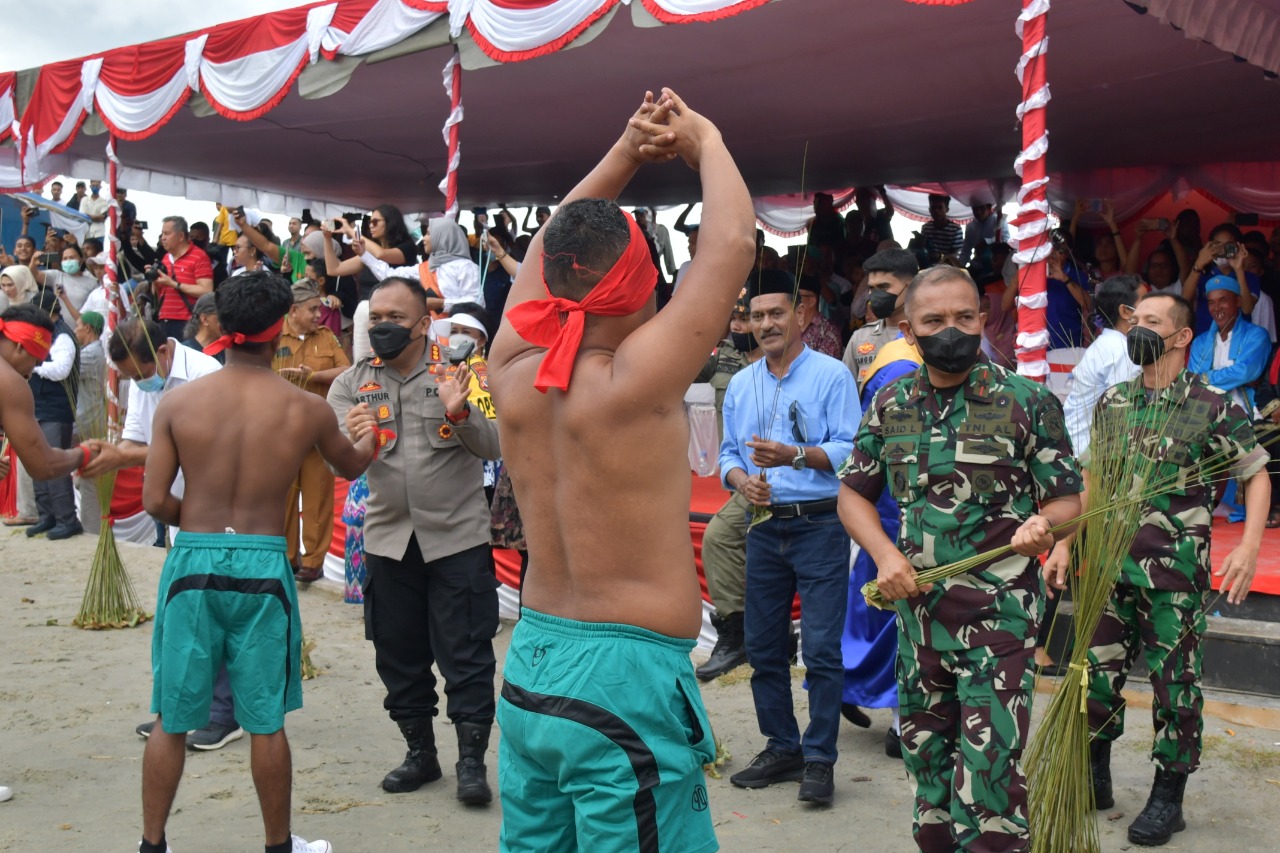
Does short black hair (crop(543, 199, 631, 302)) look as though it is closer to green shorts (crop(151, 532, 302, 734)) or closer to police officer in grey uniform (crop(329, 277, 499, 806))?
green shorts (crop(151, 532, 302, 734))

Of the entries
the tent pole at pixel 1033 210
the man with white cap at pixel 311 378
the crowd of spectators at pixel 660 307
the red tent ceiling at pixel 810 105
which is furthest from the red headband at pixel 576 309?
the man with white cap at pixel 311 378

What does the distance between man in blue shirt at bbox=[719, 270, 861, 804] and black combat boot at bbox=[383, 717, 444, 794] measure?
4.05ft

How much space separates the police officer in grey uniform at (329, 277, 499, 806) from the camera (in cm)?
434

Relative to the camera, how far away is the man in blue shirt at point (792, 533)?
4.28 meters

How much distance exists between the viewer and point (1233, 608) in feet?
17.5

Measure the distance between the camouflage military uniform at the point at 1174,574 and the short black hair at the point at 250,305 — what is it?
272 cm

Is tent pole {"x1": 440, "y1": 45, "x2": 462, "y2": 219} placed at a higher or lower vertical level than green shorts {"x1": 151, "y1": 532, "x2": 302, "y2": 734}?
higher

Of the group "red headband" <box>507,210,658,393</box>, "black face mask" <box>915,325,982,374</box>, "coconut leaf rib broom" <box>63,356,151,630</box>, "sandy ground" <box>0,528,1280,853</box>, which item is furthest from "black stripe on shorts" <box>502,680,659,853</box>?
"coconut leaf rib broom" <box>63,356,151,630</box>

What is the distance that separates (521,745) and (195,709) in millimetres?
1668

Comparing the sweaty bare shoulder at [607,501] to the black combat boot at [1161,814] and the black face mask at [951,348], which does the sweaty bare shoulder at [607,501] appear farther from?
the black combat boot at [1161,814]

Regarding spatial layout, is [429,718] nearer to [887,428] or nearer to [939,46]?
[887,428]

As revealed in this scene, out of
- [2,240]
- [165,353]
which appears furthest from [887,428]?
[2,240]

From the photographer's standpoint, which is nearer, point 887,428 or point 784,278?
point 887,428

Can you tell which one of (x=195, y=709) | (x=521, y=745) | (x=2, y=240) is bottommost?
(x=195, y=709)
